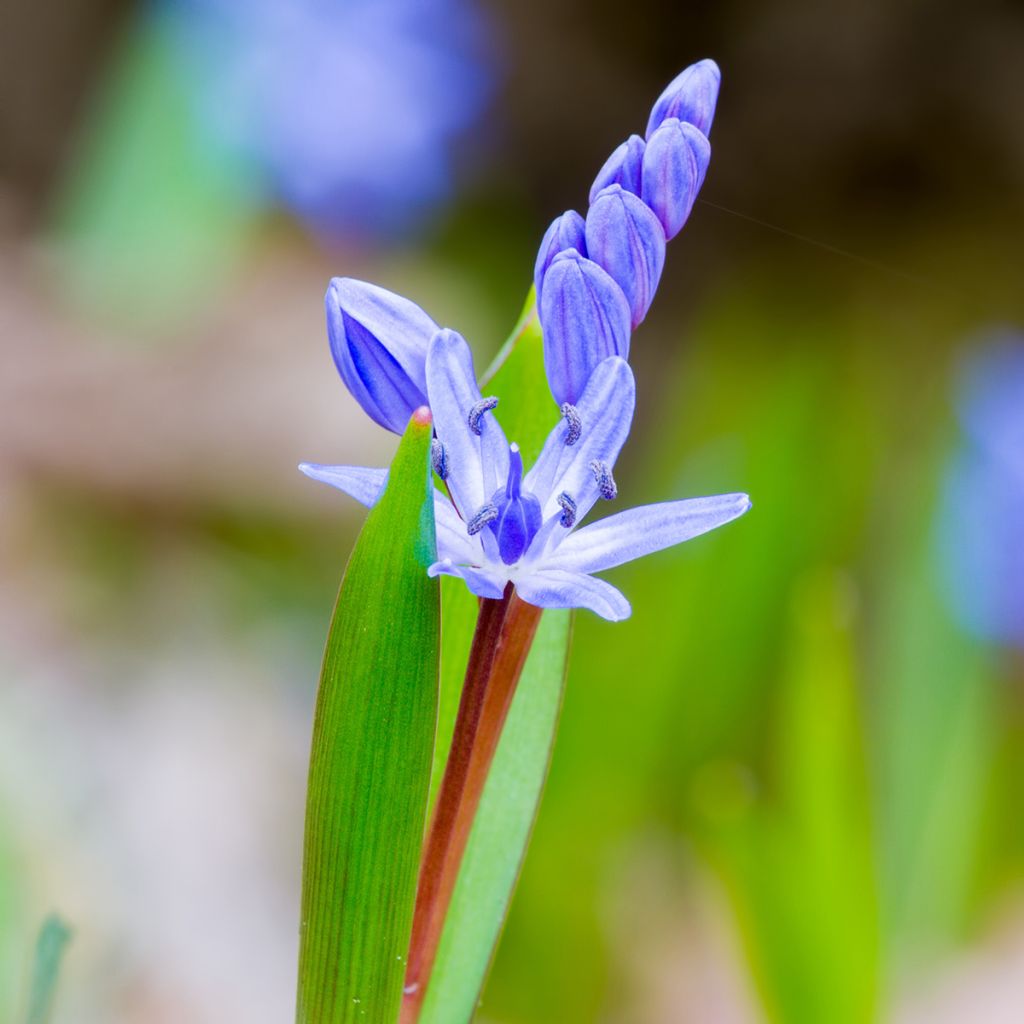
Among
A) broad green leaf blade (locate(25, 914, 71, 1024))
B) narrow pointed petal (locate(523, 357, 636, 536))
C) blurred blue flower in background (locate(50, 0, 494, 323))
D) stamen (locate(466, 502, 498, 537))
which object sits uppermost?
blurred blue flower in background (locate(50, 0, 494, 323))

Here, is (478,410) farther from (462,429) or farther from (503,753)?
(503,753)

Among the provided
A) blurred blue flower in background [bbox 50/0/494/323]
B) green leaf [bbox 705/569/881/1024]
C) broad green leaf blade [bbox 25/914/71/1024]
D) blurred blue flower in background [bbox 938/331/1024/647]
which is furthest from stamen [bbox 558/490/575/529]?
blurred blue flower in background [bbox 50/0/494/323]

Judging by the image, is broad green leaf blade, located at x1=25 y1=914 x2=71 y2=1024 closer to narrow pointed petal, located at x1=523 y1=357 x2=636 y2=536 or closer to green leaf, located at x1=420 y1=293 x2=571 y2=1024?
green leaf, located at x1=420 y1=293 x2=571 y2=1024

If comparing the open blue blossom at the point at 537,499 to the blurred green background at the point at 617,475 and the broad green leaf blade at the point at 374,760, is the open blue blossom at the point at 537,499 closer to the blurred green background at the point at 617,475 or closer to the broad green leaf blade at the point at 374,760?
the broad green leaf blade at the point at 374,760

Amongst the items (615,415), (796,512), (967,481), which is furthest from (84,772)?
(615,415)

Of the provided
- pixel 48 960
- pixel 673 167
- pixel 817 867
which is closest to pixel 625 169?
pixel 673 167

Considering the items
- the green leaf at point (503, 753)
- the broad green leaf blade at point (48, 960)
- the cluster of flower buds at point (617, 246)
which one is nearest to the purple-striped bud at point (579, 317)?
the cluster of flower buds at point (617, 246)
